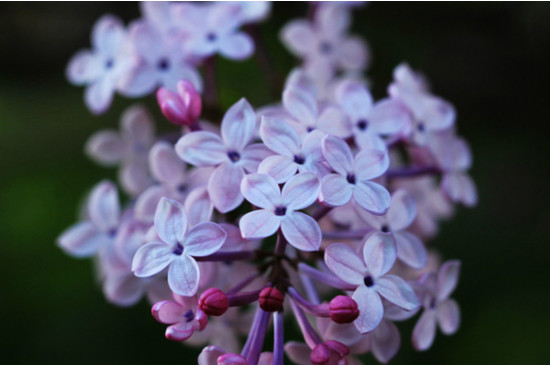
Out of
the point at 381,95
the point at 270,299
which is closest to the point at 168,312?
the point at 270,299

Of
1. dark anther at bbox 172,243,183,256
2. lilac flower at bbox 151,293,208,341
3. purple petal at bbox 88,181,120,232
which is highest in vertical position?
purple petal at bbox 88,181,120,232

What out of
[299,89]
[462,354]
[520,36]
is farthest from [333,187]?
[520,36]

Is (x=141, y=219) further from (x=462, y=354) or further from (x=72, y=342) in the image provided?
(x=462, y=354)

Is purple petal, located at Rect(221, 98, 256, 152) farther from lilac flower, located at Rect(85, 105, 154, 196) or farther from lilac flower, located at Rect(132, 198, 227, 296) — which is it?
lilac flower, located at Rect(85, 105, 154, 196)

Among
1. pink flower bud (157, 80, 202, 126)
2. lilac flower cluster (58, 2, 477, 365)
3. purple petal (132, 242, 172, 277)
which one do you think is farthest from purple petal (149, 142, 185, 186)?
purple petal (132, 242, 172, 277)

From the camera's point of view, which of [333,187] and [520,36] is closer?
[333,187]

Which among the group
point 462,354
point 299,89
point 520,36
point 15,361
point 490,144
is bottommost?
point 462,354
